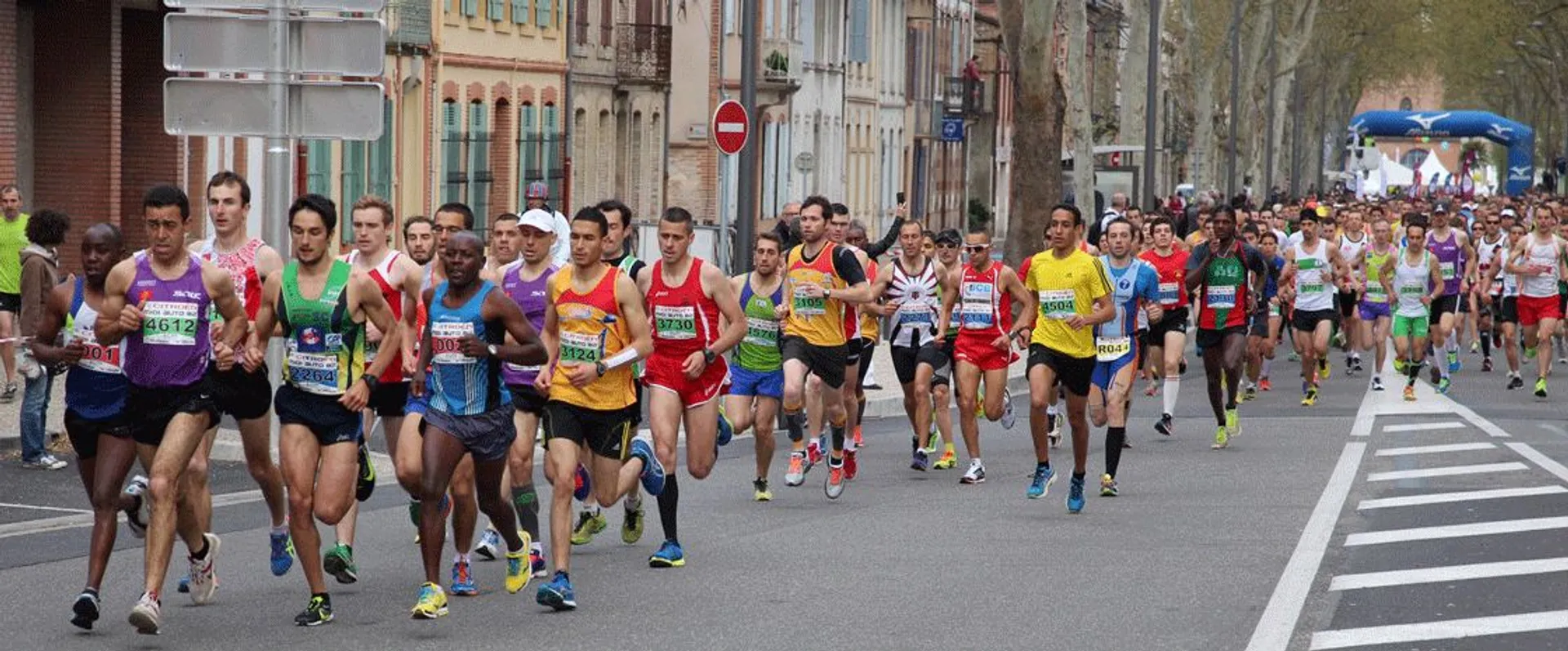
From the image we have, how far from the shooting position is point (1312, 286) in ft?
90.7

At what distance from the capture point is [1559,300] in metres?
29.2

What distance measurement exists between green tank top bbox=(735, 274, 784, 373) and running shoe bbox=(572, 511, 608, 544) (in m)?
2.32

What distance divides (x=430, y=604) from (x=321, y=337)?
1111 mm

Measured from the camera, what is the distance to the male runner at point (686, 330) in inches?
540

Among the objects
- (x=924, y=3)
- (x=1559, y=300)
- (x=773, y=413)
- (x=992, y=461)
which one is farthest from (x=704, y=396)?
(x=924, y=3)

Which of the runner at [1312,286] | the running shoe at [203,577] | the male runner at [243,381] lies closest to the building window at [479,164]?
the runner at [1312,286]

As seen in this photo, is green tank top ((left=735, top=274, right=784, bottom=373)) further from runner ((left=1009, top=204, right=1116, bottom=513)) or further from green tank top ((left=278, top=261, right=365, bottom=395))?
green tank top ((left=278, top=261, right=365, bottom=395))

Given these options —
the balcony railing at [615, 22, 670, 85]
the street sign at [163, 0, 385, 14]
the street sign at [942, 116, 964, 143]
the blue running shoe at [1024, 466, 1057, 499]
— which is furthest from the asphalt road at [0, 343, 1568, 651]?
the street sign at [942, 116, 964, 143]

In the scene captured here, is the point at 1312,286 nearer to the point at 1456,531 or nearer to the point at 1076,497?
the point at 1076,497

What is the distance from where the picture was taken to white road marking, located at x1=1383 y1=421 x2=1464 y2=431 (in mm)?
22781

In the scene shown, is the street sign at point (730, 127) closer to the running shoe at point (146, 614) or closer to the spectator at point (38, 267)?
the spectator at point (38, 267)

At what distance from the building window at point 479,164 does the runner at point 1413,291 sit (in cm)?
1647

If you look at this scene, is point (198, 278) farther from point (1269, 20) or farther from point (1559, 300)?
point (1269, 20)

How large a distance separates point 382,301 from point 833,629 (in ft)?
7.05
